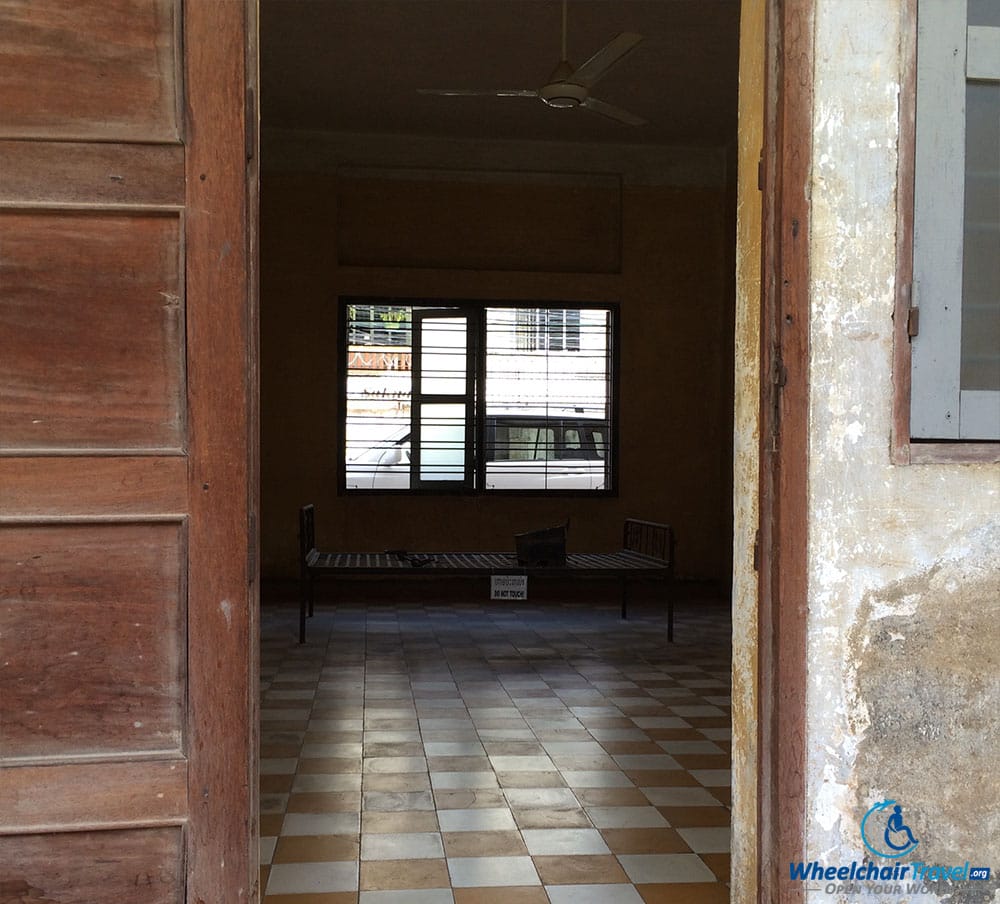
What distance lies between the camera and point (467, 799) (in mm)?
4047

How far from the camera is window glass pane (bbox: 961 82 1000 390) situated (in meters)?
2.46

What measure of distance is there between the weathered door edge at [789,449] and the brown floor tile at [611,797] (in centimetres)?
165

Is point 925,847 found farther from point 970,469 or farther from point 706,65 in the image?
point 706,65

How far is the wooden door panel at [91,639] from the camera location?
2.19 metres

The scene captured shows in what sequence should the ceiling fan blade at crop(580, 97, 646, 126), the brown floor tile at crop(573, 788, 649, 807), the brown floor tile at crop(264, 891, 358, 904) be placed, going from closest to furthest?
the brown floor tile at crop(264, 891, 358, 904)
the brown floor tile at crop(573, 788, 649, 807)
the ceiling fan blade at crop(580, 97, 646, 126)

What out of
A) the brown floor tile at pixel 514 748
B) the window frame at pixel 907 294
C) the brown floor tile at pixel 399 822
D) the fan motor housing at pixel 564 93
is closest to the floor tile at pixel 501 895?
the brown floor tile at pixel 399 822

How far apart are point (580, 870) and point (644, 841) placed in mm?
368

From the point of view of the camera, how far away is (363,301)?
10.1 m

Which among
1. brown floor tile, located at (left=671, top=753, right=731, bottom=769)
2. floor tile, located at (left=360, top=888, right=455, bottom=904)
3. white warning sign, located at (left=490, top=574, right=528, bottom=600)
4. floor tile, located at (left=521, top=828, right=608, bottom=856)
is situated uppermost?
white warning sign, located at (left=490, top=574, right=528, bottom=600)

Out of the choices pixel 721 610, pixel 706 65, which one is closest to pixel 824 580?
pixel 706 65

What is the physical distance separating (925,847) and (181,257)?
2066 millimetres

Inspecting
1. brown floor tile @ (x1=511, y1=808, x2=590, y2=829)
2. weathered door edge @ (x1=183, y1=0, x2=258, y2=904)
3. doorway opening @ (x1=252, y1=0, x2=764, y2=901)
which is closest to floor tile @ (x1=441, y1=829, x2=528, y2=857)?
brown floor tile @ (x1=511, y1=808, x2=590, y2=829)

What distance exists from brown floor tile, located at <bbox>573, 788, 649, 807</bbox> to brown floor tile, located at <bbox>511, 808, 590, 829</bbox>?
0.47 ft

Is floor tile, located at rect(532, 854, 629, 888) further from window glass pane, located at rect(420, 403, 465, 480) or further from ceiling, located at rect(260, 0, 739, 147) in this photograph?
window glass pane, located at rect(420, 403, 465, 480)
